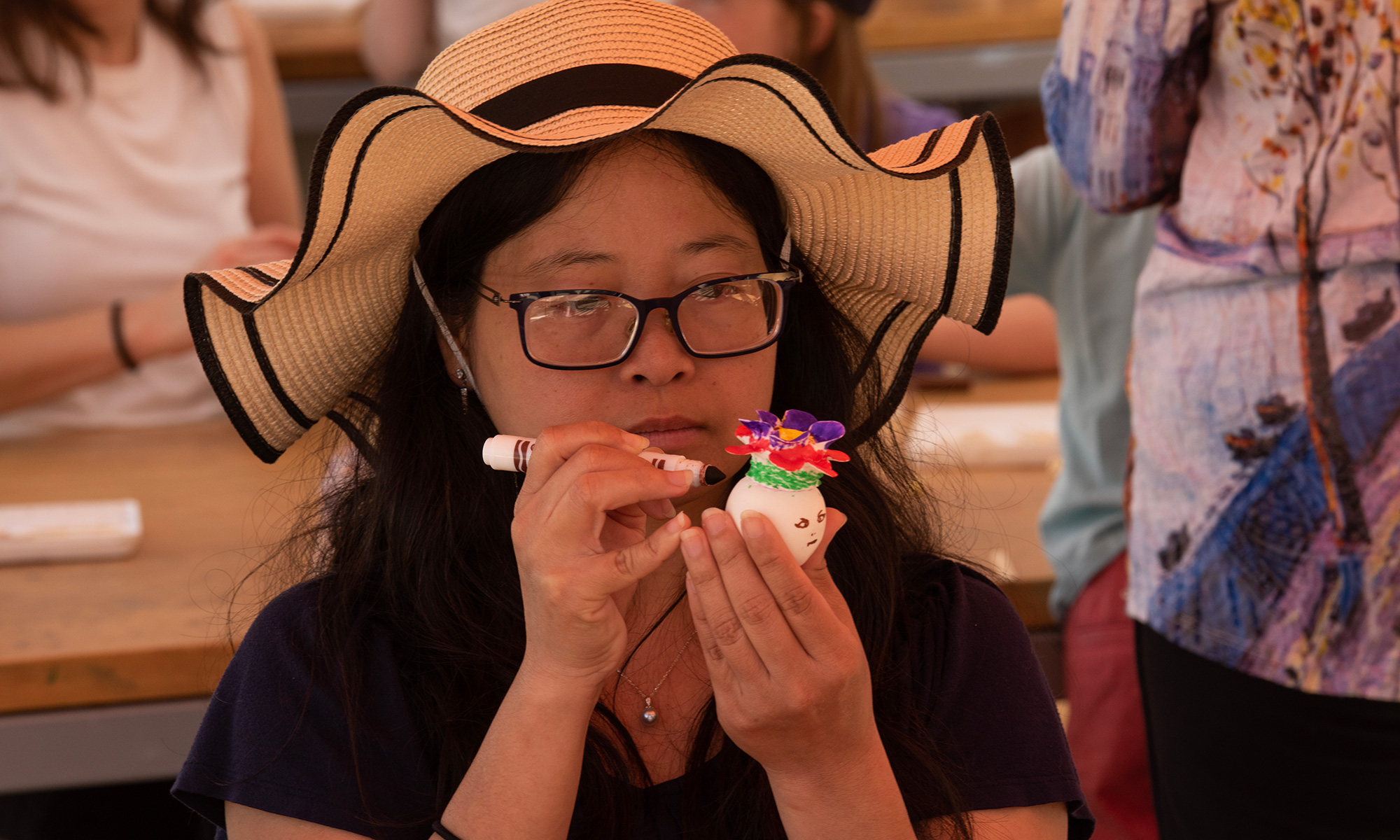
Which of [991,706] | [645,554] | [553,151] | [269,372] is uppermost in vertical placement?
[553,151]

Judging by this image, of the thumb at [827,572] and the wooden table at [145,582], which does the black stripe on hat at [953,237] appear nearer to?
the thumb at [827,572]

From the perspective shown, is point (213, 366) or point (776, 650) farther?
point (213, 366)

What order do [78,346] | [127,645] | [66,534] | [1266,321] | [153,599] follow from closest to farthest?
[1266,321] < [127,645] < [153,599] < [66,534] < [78,346]

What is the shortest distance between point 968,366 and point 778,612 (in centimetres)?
141

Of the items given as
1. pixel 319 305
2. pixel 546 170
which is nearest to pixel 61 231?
pixel 319 305

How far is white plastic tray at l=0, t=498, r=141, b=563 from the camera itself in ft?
4.93

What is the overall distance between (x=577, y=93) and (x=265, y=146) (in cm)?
170

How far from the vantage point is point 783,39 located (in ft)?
7.59

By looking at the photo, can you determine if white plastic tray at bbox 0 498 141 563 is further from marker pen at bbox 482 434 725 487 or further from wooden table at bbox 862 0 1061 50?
wooden table at bbox 862 0 1061 50

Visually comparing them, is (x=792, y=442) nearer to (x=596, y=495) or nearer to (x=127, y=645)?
(x=596, y=495)

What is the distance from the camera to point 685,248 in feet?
3.15

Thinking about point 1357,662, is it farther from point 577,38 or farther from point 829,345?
point 577,38

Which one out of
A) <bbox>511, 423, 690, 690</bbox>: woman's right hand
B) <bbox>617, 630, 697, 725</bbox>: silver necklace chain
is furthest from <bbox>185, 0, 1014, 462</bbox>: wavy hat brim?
<bbox>617, 630, 697, 725</bbox>: silver necklace chain

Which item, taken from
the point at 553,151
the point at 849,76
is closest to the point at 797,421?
the point at 553,151
